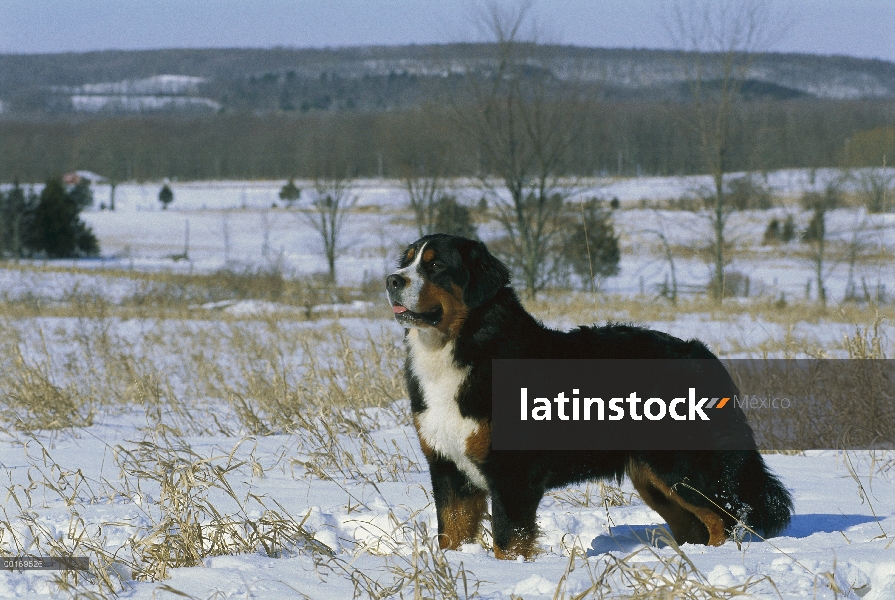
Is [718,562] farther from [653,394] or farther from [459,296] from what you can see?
[459,296]

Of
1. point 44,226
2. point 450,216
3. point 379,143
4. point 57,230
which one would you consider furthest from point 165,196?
point 450,216

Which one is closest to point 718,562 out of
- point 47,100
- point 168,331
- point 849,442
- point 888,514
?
point 888,514

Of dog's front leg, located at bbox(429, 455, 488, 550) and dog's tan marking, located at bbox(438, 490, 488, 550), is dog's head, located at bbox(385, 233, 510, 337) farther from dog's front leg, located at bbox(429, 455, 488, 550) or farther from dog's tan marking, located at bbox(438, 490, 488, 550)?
dog's tan marking, located at bbox(438, 490, 488, 550)

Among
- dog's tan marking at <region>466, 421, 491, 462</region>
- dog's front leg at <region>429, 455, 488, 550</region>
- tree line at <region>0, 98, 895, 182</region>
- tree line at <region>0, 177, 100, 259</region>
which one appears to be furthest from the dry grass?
tree line at <region>0, 177, 100, 259</region>

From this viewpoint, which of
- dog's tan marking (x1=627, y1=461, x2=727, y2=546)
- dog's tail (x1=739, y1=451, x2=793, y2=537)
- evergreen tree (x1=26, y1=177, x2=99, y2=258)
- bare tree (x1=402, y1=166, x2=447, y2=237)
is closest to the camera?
dog's tan marking (x1=627, y1=461, x2=727, y2=546)

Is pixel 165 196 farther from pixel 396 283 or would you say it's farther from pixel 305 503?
pixel 396 283

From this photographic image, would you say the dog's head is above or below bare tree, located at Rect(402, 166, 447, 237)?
below

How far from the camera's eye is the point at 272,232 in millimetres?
68250

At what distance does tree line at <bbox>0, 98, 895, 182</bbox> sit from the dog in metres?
21.1

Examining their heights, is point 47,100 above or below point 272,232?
above

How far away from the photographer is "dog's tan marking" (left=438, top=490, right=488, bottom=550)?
3.56 m

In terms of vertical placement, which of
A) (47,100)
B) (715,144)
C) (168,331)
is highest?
(47,100)

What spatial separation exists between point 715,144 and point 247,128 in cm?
10786

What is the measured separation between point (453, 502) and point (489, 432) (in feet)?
1.27
